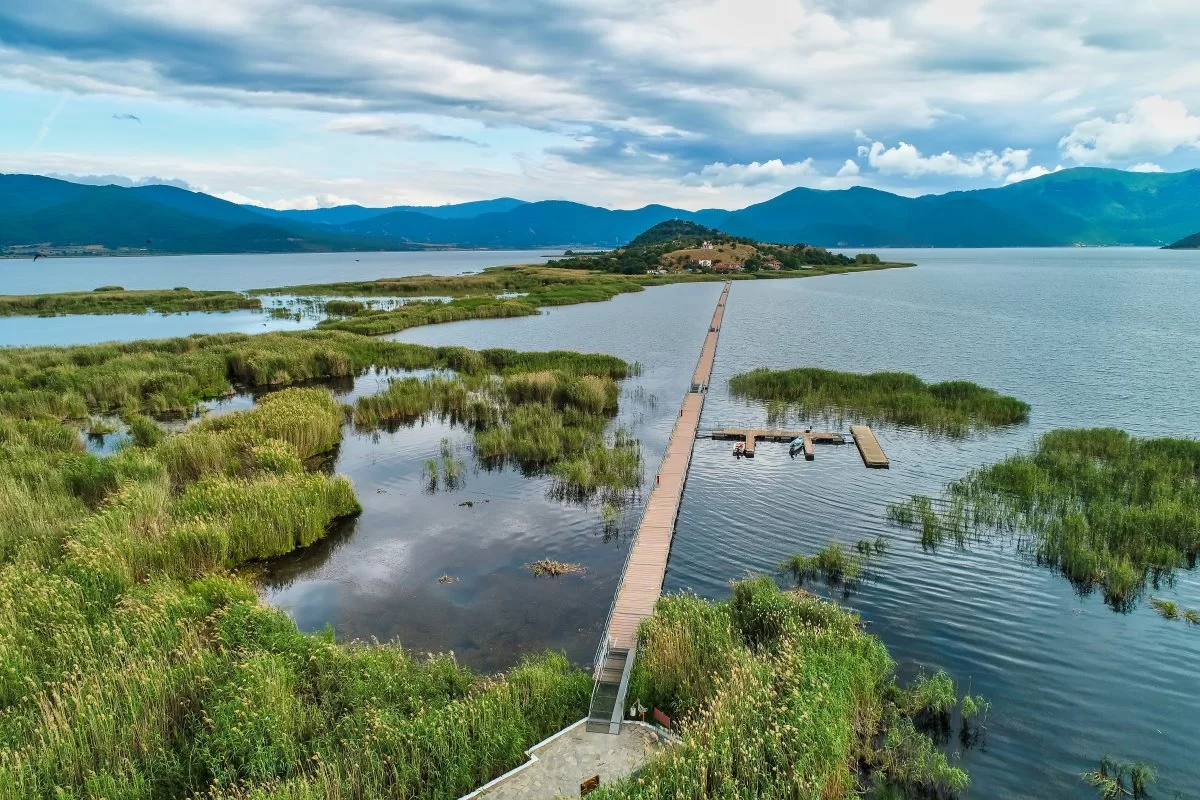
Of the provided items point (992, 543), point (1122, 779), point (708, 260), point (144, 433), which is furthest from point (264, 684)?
point (708, 260)

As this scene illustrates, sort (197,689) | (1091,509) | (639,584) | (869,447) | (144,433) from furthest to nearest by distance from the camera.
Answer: (144,433), (869,447), (1091,509), (639,584), (197,689)

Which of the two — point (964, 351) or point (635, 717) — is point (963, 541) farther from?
point (964, 351)

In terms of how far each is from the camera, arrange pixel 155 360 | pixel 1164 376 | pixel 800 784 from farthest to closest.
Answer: pixel 155 360 < pixel 1164 376 < pixel 800 784

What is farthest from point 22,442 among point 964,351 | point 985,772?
point 964,351

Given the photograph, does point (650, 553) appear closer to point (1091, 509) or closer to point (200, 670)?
point (200, 670)

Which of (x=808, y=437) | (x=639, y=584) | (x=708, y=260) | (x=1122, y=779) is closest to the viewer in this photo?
(x=1122, y=779)

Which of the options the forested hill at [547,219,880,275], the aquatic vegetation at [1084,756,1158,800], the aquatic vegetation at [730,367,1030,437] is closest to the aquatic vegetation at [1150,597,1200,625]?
the aquatic vegetation at [1084,756,1158,800]

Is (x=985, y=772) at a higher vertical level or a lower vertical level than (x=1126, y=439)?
lower
